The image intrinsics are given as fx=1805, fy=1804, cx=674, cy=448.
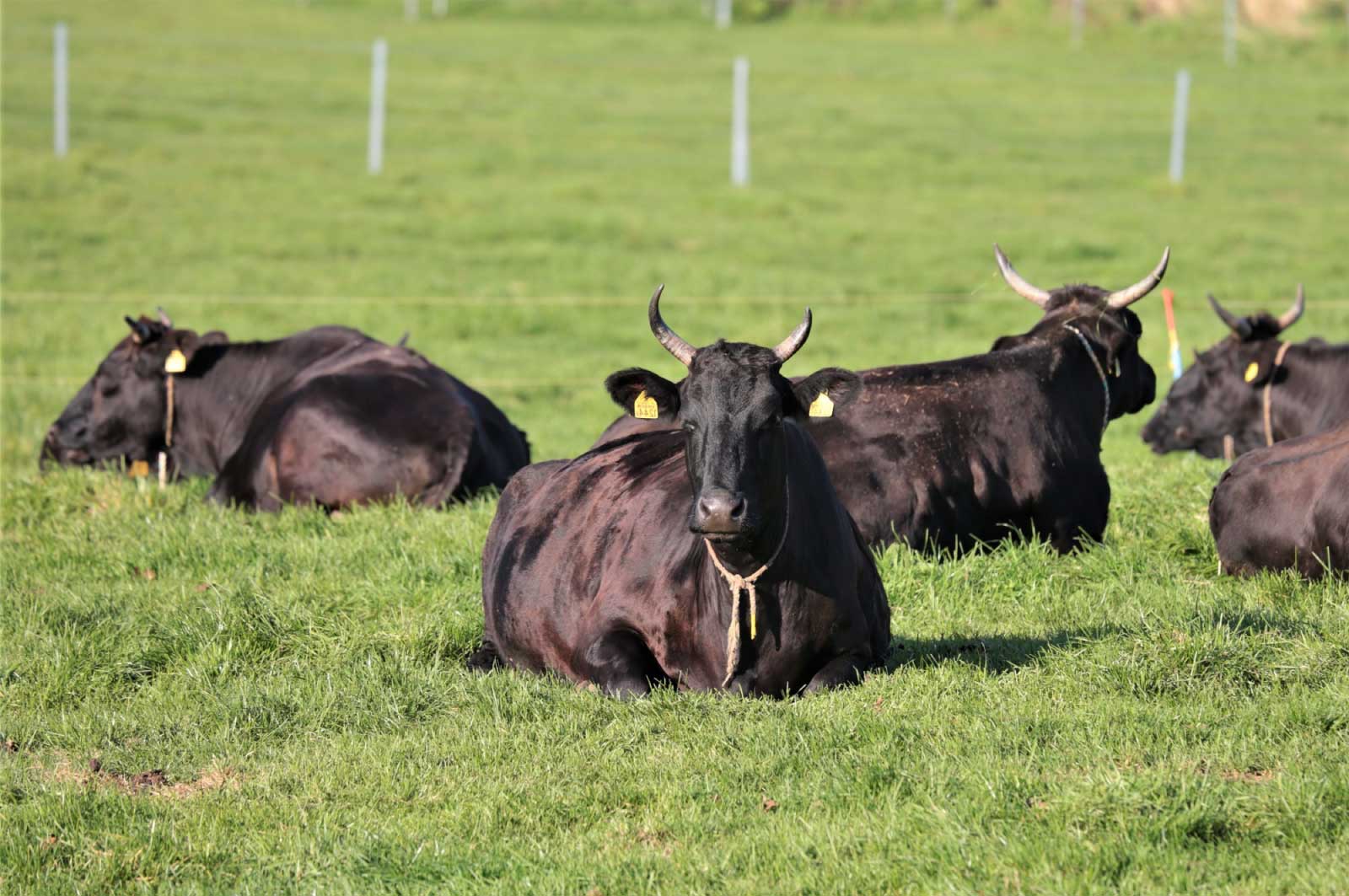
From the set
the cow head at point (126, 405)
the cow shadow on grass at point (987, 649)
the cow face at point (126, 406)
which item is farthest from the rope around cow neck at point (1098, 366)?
the cow face at point (126, 406)

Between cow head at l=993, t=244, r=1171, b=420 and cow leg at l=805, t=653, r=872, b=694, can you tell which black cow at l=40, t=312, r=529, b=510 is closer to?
cow head at l=993, t=244, r=1171, b=420

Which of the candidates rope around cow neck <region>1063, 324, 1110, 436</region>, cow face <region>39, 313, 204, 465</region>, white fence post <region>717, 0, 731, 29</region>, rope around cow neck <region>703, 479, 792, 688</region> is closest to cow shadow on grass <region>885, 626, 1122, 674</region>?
rope around cow neck <region>703, 479, 792, 688</region>

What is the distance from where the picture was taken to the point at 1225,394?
1427 centimetres

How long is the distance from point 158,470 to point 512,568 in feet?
19.7

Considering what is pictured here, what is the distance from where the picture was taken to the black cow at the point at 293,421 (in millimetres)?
11125

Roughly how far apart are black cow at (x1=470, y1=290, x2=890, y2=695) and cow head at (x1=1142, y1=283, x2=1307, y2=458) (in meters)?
7.25

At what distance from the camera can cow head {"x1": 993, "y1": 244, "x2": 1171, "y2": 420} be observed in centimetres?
1052

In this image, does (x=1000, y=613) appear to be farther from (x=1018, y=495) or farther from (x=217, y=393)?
(x=217, y=393)

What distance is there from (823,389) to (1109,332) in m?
4.09

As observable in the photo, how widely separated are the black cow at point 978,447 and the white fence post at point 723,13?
105 ft

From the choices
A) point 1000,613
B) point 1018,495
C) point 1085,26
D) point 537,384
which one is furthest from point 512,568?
point 1085,26

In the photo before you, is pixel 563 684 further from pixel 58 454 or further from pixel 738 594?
pixel 58 454

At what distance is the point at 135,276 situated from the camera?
872 inches

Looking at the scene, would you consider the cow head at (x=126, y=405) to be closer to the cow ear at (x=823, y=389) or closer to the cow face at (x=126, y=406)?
the cow face at (x=126, y=406)
